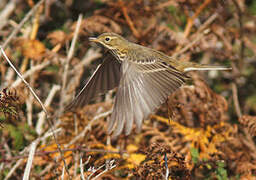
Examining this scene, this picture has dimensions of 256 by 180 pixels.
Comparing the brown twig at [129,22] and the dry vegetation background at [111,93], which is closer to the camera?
the dry vegetation background at [111,93]

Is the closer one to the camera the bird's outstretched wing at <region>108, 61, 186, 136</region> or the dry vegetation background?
the bird's outstretched wing at <region>108, 61, 186, 136</region>

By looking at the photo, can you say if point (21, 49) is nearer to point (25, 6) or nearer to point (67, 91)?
point (67, 91)

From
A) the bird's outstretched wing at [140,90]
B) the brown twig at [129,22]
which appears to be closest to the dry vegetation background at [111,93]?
the brown twig at [129,22]

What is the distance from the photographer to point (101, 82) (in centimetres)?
355

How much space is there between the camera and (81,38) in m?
4.54

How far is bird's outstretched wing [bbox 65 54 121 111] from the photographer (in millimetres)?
3346

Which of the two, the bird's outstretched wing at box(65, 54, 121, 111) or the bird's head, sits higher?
the bird's head

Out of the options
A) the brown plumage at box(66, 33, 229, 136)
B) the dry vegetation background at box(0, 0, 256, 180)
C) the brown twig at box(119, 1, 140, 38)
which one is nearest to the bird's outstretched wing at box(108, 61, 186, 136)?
the brown plumage at box(66, 33, 229, 136)

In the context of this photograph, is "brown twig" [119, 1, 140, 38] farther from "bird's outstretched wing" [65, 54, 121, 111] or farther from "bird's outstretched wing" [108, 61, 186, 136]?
"bird's outstretched wing" [108, 61, 186, 136]

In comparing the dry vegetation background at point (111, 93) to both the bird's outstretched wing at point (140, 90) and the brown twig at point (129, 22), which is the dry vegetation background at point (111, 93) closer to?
the brown twig at point (129, 22)

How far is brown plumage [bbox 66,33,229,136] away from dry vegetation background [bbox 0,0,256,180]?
0.80 ft

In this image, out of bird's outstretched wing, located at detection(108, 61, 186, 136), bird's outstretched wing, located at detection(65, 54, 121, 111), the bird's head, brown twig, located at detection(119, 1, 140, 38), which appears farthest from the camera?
brown twig, located at detection(119, 1, 140, 38)

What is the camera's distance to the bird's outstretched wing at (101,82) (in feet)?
11.0

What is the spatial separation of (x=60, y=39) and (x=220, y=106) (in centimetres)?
198
